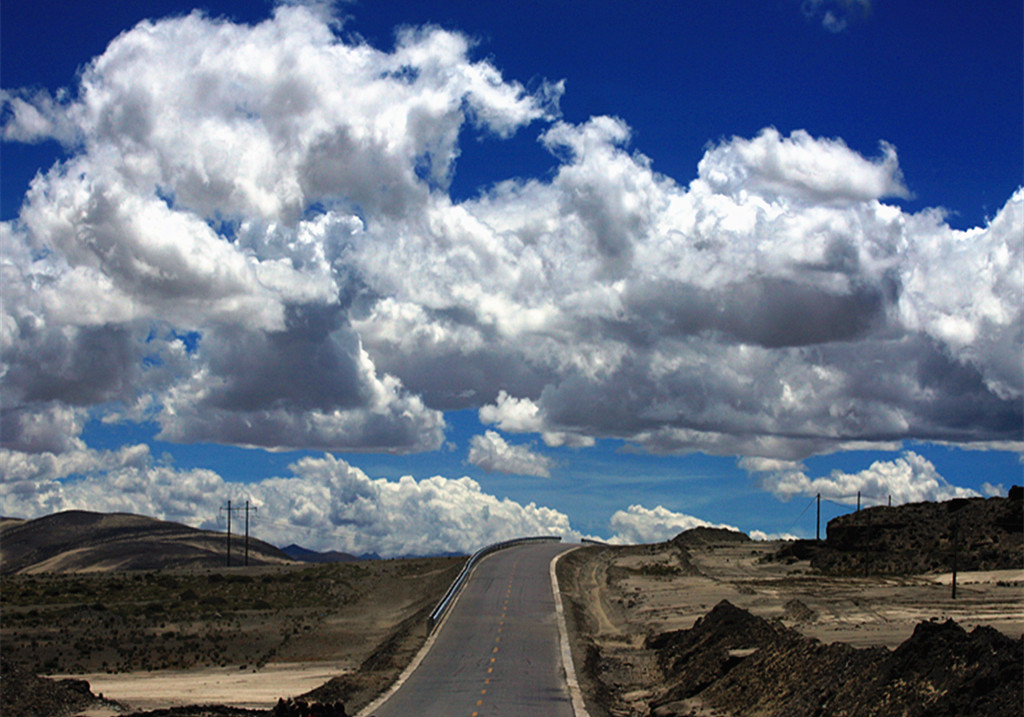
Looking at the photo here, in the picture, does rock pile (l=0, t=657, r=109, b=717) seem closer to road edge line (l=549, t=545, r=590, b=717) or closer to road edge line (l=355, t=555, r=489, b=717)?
road edge line (l=355, t=555, r=489, b=717)

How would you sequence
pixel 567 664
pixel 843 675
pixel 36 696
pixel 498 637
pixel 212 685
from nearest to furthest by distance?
pixel 843 675 → pixel 36 696 → pixel 212 685 → pixel 567 664 → pixel 498 637

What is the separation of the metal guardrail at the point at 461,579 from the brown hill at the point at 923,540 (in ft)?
104

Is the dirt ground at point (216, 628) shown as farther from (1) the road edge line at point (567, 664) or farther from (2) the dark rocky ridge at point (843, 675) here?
(2) the dark rocky ridge at point (843, 675)

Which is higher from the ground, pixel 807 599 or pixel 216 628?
pixel 807 599

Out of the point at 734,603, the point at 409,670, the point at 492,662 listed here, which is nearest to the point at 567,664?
the point at 492,662

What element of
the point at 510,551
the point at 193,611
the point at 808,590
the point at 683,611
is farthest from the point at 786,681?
the point at 510,551

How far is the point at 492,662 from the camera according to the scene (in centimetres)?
4303

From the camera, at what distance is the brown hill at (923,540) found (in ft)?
260

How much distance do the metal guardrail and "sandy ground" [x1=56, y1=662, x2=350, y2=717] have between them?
7.34m

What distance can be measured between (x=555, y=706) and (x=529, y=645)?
16.0 meters

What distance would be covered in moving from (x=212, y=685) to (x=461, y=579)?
36228mm

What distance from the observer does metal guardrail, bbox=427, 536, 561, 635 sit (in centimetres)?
5708

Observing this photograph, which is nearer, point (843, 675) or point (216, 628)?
point (843, 675)

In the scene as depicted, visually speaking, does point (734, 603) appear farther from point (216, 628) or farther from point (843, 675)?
point (843, 675)
